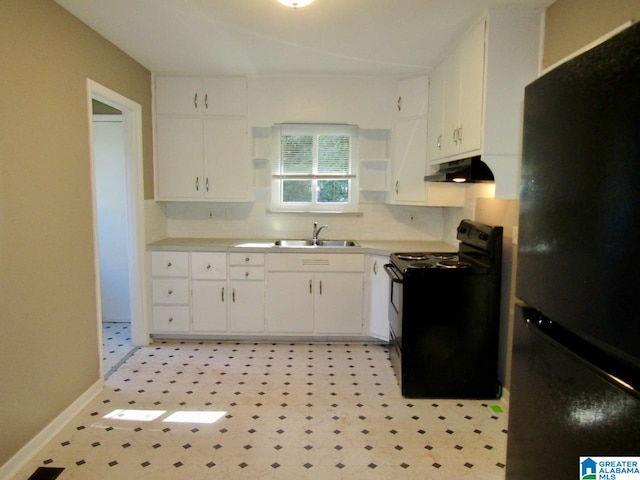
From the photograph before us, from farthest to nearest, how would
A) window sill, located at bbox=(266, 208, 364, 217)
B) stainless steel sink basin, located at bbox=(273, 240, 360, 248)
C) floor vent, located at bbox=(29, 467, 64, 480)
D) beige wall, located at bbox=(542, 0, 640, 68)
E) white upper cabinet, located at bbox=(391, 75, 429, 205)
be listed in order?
window sill, located at bbox=(266, 208, 364, 217) < stainless steel sink basin, located at bbox=(273, 240, 360, 248) < white upper cabinet, located at bbox=(391, 75, 429, 205) < floor vent, located at bbox=(29, 467, 64, 480) < beige wall, located at bbox=(542, 0, 640, 68)

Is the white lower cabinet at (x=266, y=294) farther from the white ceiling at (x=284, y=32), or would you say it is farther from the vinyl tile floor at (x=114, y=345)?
the white ceiling at (x=284, y=32)

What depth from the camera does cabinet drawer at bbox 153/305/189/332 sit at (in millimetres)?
3727

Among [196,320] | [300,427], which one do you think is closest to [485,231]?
[300,427]

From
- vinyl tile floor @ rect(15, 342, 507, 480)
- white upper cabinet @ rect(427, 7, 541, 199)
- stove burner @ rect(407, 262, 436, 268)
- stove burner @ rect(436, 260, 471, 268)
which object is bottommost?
vinyl tile floor @ rect(15, 342, 507, 480)

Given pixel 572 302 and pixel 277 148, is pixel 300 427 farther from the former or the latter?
pixel 277 148

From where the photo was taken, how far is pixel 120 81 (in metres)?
3.13

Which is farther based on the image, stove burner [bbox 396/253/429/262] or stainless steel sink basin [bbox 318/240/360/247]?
stainless steel sink basin [bbox 318/240/360/247]

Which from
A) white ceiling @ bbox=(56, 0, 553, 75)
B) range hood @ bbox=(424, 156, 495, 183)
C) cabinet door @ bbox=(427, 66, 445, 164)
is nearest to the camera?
white ceiling @ bbox=(56, 0, 553, 75)

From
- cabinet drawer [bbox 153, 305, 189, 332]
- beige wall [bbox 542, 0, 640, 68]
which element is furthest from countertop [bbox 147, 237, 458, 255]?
beige wall [bbox 542, 0, 640, 68]

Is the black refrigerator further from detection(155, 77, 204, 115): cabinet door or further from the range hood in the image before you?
detection(155, 77, 204, 115): cabinet door

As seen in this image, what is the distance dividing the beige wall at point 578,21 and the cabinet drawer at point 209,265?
2.77 metres

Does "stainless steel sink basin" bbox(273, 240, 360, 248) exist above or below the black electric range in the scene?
above

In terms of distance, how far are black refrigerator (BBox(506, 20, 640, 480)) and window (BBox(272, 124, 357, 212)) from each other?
2800 mm

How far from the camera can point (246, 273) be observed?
369 centimetres
